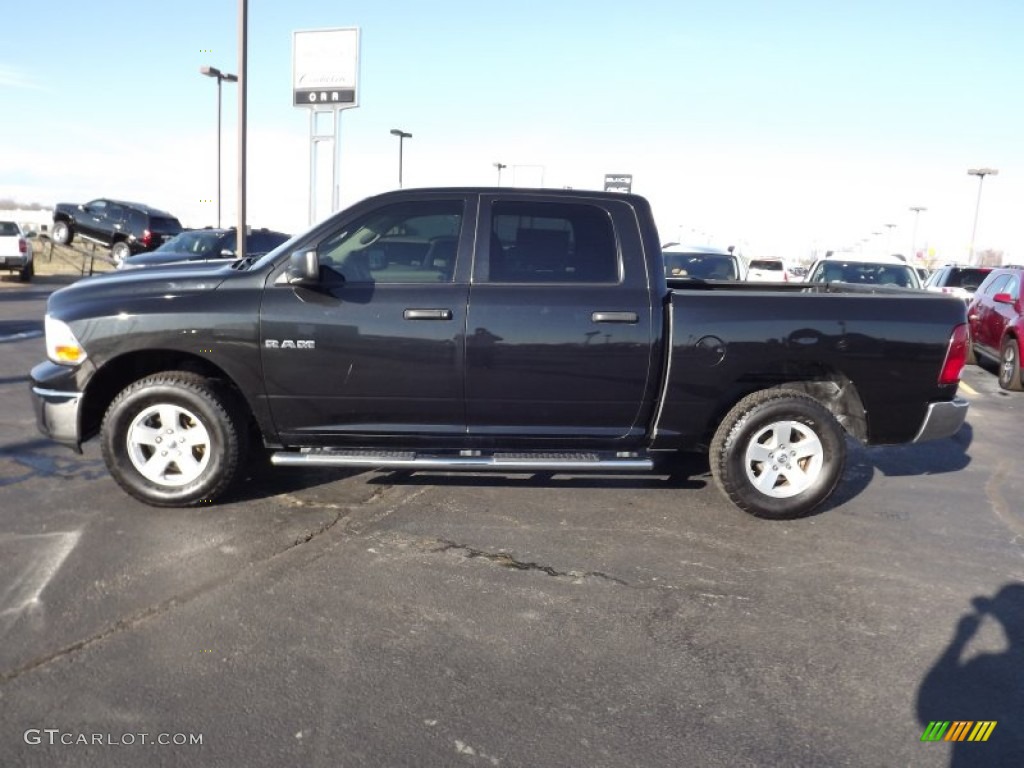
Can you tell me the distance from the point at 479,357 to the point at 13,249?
2070 cm

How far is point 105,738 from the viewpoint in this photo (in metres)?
2.62

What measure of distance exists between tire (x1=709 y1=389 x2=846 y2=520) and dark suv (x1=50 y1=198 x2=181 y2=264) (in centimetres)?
2543

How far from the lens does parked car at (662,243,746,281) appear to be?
43.0ft

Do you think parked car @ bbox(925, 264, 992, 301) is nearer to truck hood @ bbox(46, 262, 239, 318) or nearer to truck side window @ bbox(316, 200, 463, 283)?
truck side window @ bbox(316, 200, 463, 283)

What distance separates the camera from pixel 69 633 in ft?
10.7

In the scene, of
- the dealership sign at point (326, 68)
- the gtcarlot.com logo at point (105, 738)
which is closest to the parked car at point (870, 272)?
the dealership sign at point (326, 68)

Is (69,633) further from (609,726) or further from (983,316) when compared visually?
(983,316)

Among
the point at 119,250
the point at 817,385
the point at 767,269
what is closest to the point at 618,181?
the point at 767,269

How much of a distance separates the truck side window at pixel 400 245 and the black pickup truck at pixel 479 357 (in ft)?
0.04

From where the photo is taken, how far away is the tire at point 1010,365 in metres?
10.3

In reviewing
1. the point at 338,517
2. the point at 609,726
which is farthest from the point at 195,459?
the point at 609,726

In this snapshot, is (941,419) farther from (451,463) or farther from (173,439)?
(173,439)

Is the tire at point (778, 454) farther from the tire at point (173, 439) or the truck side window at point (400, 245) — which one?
the tire at point (173, 439)

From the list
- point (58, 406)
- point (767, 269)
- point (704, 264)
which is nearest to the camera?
point (58, 406)
